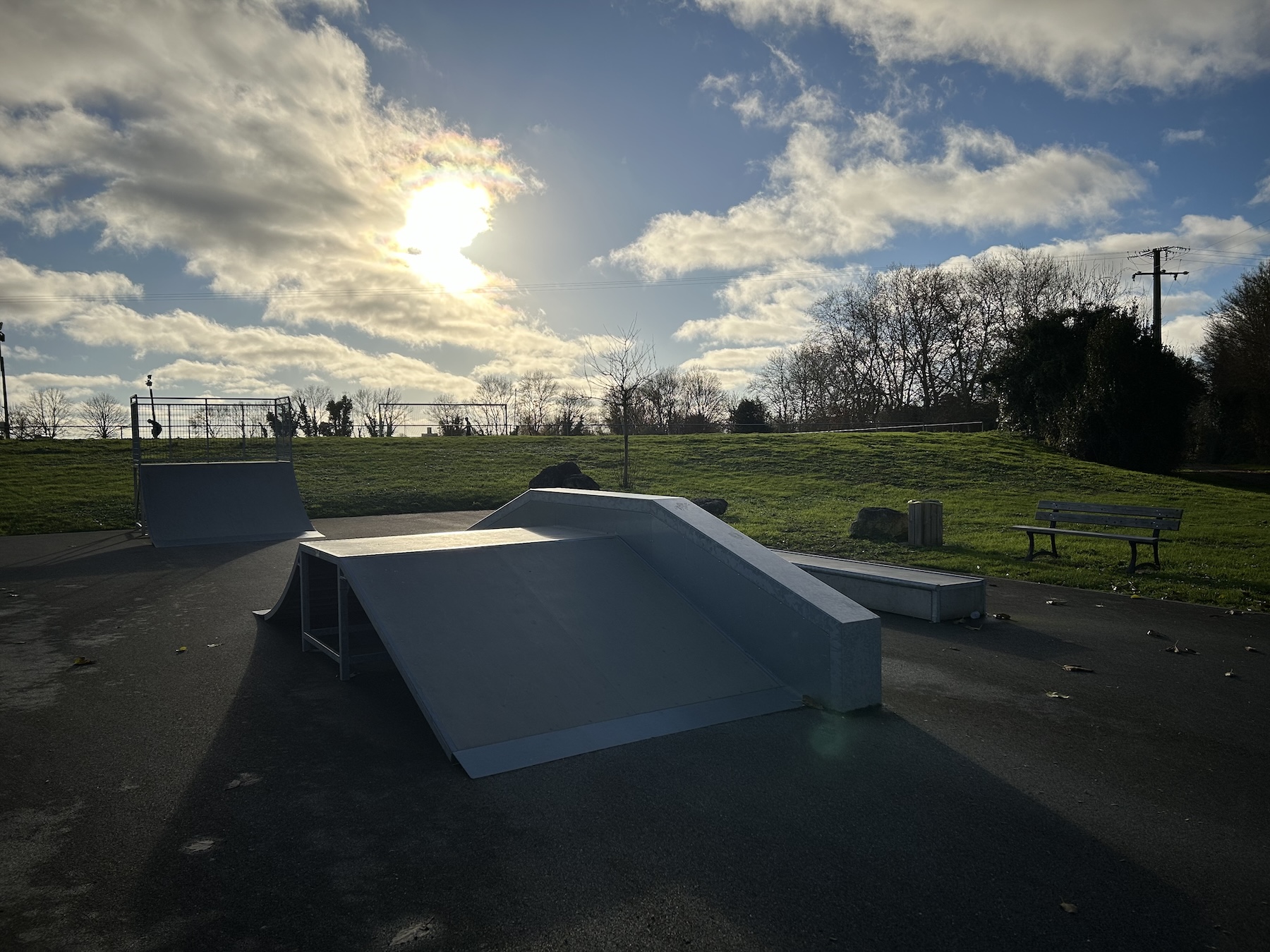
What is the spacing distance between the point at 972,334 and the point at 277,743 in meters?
47.6

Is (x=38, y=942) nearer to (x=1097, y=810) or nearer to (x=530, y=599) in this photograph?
(x=530, y=599)

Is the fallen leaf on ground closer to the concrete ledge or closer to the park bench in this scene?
the concrete ledge

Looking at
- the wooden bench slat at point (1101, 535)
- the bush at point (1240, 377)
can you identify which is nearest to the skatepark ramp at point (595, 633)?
the wooden bench slat at point (1101, 535)

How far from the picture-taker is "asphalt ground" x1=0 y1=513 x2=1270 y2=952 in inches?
111

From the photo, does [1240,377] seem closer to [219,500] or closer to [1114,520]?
[1114,520]

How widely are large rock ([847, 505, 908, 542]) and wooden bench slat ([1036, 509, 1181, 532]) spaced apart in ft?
7.04

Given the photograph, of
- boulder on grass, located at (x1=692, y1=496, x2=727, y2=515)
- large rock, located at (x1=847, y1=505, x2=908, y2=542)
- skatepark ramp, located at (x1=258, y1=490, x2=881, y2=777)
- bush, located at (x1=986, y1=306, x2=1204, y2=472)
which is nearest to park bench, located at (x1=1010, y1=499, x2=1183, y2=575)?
large rock, located at (x1=847, y1=505, x2=908, y2=542)

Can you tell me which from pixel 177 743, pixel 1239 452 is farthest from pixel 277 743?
pixel 1239 452

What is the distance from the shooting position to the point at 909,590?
7.95 meters

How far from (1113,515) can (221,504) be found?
15.4 metres

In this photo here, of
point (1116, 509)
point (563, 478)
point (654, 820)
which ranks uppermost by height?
point (563, 478)

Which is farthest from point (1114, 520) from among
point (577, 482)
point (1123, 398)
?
point (1123, 398)

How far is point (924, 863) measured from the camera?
3.21 metres

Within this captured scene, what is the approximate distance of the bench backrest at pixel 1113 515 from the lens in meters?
10.5
